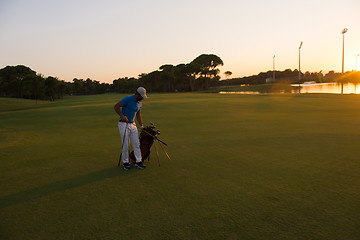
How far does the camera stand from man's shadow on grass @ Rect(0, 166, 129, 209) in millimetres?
5035

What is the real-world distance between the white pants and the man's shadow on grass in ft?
1.67

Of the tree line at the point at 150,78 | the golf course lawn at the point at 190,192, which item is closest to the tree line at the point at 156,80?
the tree line at the point at 150,78

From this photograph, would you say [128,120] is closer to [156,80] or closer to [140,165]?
[140,165]

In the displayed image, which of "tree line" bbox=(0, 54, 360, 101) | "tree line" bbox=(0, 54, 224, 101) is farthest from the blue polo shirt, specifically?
"tree line" bbox=(0, 54, 224, 101)

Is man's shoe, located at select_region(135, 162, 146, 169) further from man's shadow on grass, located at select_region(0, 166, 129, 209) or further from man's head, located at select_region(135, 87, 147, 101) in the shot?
man's head, located at select_region(135, 87, 147, 101)

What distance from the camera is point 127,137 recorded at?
682 cm

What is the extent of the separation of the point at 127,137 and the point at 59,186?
2114 millimetres

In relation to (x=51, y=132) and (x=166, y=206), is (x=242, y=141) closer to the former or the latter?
(x=166, y=206)

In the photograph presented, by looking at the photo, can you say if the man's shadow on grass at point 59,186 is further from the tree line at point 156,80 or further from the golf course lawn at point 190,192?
the tree line at point 156,80

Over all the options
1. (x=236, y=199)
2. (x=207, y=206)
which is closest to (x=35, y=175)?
(x=207, y=206)

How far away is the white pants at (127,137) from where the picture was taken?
267 inches

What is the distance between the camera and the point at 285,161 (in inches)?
282

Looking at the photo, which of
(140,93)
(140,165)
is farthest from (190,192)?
(140,93)

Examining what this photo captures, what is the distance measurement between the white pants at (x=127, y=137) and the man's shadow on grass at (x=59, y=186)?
0.51m
